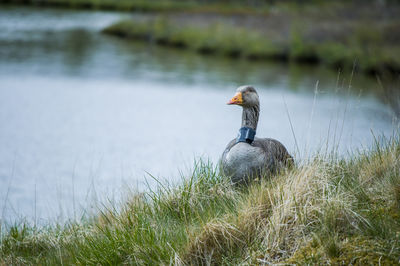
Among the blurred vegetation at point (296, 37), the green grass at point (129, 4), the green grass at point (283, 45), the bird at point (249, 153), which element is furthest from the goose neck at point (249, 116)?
the green grass at point (129, 4)

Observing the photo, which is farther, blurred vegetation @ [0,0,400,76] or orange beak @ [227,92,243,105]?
blurred vegetation @ [0,0,400,76]

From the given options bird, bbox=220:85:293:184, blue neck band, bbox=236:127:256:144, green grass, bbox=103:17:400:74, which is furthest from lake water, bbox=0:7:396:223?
green grass, bbox=103:17:400:74

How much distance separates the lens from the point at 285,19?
3086 cm

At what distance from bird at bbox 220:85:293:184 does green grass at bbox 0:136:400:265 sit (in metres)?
0.17

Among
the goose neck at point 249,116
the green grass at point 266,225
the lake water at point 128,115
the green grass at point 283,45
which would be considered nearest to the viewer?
the green grass at point 266,225

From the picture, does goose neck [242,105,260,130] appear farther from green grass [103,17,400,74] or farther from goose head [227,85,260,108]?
green grass [103,17,400,74]

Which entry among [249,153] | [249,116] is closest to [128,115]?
[249,116]

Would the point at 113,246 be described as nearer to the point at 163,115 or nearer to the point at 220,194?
the point at 220,194

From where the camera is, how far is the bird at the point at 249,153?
489 centimetres

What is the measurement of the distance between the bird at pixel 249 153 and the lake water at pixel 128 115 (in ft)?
1.18

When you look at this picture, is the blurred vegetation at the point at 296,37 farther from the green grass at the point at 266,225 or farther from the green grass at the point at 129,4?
the green grass at the point at 129,4

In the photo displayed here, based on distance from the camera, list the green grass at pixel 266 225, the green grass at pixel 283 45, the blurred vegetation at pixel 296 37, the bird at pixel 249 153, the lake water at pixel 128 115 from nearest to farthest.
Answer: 1. the green grass at pixel 266 225
2. the bird at pixel 249 153
3. the lake water at pixel 128 115
4. the green grass at pixel 283 45
5. the blurred vegetation at pixel 296 37

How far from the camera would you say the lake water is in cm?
793

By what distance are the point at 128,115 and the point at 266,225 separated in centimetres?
1062
